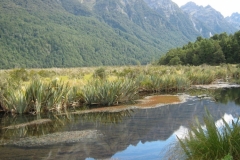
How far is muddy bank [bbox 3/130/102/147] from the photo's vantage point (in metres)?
9.82

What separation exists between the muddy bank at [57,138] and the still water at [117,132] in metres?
0.23

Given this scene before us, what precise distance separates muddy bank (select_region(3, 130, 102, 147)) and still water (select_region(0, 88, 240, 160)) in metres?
0.23

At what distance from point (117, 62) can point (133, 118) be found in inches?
6893

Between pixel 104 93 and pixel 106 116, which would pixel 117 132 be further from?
pixel 104 93

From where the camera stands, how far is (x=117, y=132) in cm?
1101

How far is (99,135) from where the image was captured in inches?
418

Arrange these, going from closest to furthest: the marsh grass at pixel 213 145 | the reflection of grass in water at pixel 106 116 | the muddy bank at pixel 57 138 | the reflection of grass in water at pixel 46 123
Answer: the marsh grass at pixel 213 145 < the muddy bank at pixel 57 138 < the reflection of grass in water at pixel 46 123 < the reflection of grass in water at pixel 106 116

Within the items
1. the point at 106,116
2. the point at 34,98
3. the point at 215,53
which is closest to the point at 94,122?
the point at 106,116

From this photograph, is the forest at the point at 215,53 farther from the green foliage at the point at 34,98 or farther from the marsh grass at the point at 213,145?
the marsh grass at the point at 213,145

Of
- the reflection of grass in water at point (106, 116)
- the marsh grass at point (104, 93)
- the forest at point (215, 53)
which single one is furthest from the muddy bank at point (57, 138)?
the forest at point (215, 53)

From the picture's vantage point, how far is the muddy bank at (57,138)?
9820 millimetres

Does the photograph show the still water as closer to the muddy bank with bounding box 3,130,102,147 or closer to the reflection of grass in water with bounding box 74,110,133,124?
the reflection of grass in water with bounding box 74,110,133,124

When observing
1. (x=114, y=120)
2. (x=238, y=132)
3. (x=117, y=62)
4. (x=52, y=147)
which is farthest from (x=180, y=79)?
(x=117, y=62)

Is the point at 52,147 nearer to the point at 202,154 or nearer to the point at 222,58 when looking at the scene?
the point at 202,154
